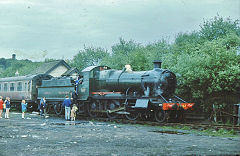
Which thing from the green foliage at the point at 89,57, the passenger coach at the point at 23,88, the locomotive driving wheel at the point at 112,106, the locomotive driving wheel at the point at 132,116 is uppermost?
the green foliage at the point at 89,57

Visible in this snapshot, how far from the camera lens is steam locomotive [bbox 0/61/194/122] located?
17.3 metres

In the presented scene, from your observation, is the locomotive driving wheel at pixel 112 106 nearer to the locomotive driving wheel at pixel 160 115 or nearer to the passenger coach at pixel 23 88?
the locomotive driving wheel at pixel 160 115

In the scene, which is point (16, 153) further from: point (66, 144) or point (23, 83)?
point (23, 83)

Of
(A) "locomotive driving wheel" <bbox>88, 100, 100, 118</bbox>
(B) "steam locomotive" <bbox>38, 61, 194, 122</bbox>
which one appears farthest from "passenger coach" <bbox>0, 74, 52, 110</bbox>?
(A) "locomotive driving wheel" <bbox>88, 100, 100, 118</bbox>

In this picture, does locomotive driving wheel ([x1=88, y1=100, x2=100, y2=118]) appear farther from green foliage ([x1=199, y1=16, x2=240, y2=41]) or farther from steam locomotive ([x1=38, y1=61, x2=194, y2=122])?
green foliage ([x1=199, y1=16, x2=240, y2=41])

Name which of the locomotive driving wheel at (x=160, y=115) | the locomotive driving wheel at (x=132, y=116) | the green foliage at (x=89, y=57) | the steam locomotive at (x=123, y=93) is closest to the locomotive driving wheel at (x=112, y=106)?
the steam locomotive at (x=123, y=93)

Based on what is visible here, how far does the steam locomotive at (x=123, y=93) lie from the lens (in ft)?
56.7

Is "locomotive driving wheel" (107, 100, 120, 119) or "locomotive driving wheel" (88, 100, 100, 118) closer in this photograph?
"locomotive driving wheel" (107, 100, 120, 119)

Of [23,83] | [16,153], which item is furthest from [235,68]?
[23,83]

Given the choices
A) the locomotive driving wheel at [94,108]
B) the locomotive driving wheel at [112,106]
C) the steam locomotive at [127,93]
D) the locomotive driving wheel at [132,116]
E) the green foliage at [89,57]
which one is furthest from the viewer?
the green foliage at [89,57]

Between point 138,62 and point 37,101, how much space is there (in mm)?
10431

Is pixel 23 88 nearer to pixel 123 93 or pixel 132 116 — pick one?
pixel 123 93

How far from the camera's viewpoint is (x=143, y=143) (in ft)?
30.6

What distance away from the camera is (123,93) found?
19391 mm
